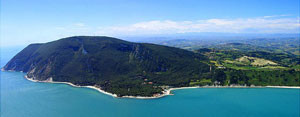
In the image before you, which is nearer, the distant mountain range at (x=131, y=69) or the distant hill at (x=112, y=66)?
the distant mountain range at (x=131, y=69)

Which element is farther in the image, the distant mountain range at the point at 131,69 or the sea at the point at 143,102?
the distant mountain range at the point at 131,69

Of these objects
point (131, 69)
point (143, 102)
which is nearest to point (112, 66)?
point (131, 69)

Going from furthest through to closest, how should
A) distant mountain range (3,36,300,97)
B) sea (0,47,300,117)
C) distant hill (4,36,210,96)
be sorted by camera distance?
1. distant hill (4,36,210,96)
2. distant mountain range (3,36,300,97)
3. sea (0,47,300,117)

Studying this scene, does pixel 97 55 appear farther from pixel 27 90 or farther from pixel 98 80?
pixel 27 90

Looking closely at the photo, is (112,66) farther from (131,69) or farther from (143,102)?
(143,102)

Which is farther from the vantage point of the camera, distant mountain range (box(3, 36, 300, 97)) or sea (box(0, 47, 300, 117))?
distant mountain range (box(3, 36, 300, 97))

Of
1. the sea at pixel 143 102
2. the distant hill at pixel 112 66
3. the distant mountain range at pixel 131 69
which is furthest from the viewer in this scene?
the distant hill at pixel 112 66

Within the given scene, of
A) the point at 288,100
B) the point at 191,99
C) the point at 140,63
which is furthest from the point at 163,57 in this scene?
the point at 288,100

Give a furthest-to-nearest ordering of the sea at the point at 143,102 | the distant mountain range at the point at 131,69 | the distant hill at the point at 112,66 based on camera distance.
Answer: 1. the distant hill at the point at 112,66
2. the distant mountain range at the point at 131,69
3. the sea at the point at 143,102
